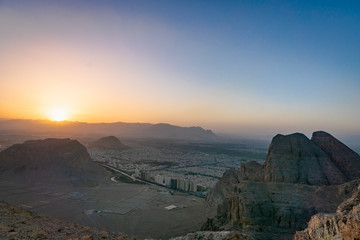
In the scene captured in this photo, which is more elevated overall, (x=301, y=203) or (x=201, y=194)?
(x=301, y=203)

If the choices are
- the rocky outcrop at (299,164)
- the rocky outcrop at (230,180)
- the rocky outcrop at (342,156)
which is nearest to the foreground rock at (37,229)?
the rocky outcrop at (299,164)

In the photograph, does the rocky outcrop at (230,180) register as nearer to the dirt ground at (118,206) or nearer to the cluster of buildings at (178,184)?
the dirt ground at (118,206)

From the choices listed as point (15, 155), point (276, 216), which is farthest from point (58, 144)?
point (276, 216)

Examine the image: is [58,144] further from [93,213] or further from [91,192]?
[93,213]

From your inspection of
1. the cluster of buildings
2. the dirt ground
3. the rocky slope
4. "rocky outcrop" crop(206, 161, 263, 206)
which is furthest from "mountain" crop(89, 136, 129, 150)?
the rocky slope

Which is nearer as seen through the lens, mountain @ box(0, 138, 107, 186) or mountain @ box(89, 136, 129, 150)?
mountain @ box(0, 138, 107, 186)

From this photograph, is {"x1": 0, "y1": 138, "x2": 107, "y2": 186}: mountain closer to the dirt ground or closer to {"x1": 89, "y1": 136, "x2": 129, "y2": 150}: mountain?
the dirt ground
